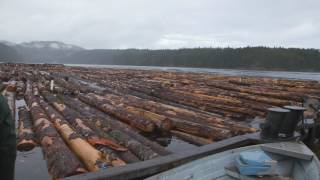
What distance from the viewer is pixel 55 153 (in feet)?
17.5

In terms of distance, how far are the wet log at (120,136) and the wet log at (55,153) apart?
1076 mm

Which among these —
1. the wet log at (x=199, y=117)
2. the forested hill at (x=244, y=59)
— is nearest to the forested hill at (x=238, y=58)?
the forested hill at (x=244, y=59)

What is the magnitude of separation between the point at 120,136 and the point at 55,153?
5.06ft

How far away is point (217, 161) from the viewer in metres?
4.53

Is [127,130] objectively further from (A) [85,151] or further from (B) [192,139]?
(A) [85,151]

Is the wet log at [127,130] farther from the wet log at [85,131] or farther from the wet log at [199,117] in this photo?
the wet log at [199,117]

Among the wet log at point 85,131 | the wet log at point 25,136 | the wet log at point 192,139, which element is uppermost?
the wet log at point 85,131

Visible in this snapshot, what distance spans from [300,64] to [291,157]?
96074 mm

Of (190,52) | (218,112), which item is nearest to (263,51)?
(190,52)

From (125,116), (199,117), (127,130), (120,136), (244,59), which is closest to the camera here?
(120,136)

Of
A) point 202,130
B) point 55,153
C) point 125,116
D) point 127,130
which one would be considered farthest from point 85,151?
point 125,116

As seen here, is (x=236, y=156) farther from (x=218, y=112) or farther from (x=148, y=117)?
(x=218, y=112)

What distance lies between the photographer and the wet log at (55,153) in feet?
15.3

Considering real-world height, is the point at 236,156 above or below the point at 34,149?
above
